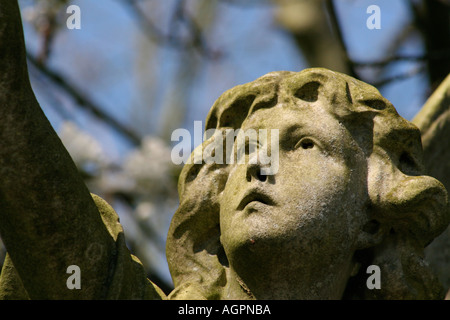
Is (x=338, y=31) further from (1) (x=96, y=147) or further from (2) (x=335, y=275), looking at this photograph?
(2) (x=335, y=275)

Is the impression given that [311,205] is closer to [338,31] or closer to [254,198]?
[254,198]

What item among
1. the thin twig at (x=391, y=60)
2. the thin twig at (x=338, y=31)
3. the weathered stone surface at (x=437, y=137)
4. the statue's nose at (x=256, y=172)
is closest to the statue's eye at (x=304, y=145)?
the statue's nose at (x=256, y=172)

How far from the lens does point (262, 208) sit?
9.90 ft

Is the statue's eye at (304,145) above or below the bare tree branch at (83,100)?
above

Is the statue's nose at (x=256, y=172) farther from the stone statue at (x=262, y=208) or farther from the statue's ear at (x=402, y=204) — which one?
the statue's ear at (x=402, y=204)

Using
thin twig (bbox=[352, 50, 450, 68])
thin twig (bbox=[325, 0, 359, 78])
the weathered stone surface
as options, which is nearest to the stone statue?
the weathered stone surface

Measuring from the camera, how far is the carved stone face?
2.96m

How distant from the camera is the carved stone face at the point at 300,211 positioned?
296cm

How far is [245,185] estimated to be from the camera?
3.11 metres

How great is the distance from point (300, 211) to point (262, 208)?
12cm

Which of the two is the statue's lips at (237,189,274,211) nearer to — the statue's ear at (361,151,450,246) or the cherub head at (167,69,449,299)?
the cherub head at (167,69,449,299)

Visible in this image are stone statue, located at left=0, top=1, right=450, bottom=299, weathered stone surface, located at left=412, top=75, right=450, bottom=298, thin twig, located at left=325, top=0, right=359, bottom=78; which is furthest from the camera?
thin twig, located at left=325, top=0, right=359, bottom=78

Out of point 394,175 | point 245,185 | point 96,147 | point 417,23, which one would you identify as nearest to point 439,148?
point 394,175
